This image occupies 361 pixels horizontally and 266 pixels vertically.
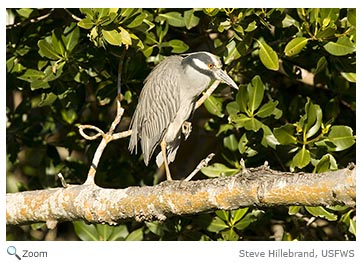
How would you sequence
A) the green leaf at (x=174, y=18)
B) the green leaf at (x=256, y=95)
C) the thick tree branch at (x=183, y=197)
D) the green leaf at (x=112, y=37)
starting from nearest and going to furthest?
the thick tree branch at (x=183, y=197), the green leaf at (x=112, y=37), the green leaf at (x=256, y=95), the green leaf at (x=174, y=18)

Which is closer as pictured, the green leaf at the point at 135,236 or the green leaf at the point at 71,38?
the green leaf at the point at 71,38

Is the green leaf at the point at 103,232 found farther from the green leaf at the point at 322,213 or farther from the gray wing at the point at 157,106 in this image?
the green leaf at the point at 322,213

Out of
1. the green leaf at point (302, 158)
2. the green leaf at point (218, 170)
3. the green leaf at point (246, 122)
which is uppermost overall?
the green leaf at point (246, 122)

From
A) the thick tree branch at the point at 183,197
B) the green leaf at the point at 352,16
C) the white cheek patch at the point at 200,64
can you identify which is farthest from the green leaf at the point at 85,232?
the green leaf at the point at 352,16

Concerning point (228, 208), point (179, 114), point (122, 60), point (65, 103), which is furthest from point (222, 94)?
point (228, 208)

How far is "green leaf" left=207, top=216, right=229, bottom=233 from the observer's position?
9.53 feet

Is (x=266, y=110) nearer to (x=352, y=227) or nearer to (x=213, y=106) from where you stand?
(x=213, y=106)

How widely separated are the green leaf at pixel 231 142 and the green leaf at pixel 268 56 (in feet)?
1.23

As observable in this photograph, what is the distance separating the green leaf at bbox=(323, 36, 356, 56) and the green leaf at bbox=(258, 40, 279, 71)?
A: 0.19m

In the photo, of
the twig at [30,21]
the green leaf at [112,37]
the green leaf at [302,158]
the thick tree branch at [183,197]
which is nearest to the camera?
the thick tree branch at [183,197]

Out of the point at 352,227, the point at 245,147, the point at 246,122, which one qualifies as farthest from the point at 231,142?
the point at 352,227

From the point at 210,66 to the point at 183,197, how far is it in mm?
693

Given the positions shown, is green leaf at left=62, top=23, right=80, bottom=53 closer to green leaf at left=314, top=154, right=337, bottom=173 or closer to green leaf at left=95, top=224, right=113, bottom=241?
green leaf at left=95, top=224, right=113, bottom=241

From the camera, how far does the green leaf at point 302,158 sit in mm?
2600
